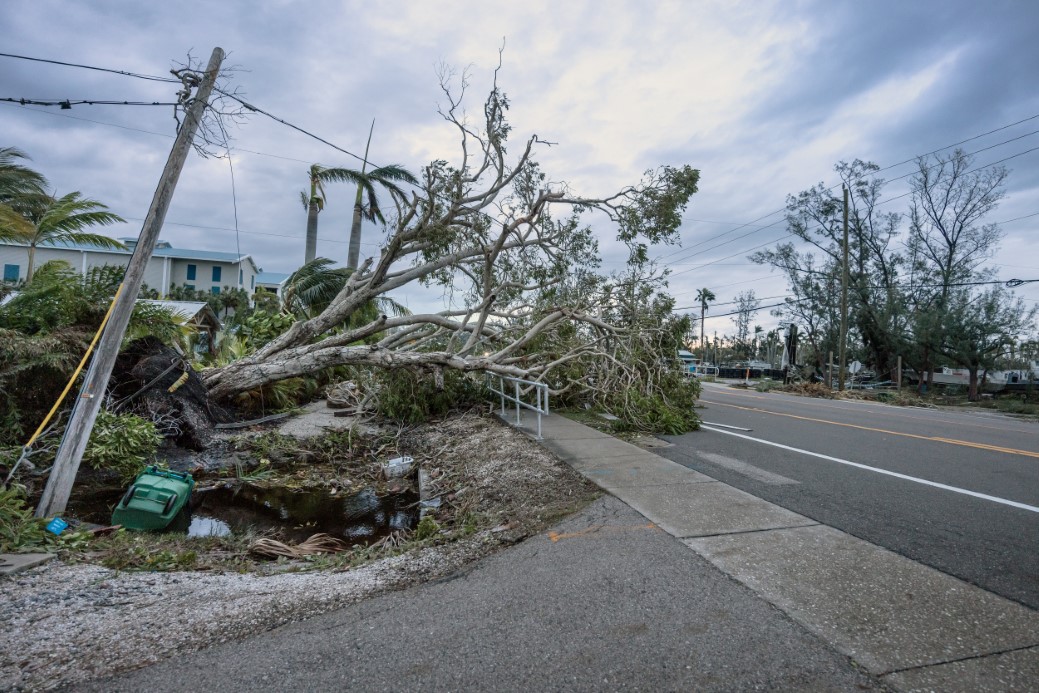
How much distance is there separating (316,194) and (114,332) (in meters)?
18.4

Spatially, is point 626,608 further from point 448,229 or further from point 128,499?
point 448,229

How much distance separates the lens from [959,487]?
602 centimetres

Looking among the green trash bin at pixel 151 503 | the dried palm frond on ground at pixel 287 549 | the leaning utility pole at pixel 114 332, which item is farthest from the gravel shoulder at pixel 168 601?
the leaning utility pole at pixel 114 332

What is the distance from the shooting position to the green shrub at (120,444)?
24.8 ft

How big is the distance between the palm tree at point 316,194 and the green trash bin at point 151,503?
53.3 ft

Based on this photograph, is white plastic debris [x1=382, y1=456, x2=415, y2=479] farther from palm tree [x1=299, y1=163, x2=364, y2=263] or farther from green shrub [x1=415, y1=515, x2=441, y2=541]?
palm tree [x1=299, y1=163, x2=364, y2=263]

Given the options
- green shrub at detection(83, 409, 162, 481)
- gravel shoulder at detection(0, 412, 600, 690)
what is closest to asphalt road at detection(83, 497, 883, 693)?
gravel shoulder at detection(0, 412, 600, 690)

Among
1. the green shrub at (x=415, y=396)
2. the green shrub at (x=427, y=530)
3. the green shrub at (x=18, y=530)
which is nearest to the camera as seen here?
the green shrub at (x=18, y=530)

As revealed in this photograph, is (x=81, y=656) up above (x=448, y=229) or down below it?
below

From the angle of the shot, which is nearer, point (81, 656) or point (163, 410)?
point (81, 656)

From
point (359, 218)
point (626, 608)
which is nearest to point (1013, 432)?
point (626, 608)

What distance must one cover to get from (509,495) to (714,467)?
99.6 inches

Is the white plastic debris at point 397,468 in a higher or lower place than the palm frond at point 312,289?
lower

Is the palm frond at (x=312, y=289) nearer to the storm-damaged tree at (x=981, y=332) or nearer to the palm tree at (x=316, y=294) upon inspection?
the palm tree at (x=316, y=294)
